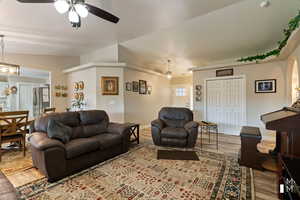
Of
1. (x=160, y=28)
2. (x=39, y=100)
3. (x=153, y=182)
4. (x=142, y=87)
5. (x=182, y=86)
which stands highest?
(x=160, y=28)

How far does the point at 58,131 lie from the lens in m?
2.49

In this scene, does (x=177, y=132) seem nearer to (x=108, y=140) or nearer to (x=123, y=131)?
(x=123, y=131)

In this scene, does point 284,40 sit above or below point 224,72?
above

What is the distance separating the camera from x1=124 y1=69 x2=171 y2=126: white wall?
17.3 ft

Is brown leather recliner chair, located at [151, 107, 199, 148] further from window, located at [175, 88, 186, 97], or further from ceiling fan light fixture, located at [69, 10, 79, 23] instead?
window, located at [175, 88, 186, 97]

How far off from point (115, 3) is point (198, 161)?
11.0 ft

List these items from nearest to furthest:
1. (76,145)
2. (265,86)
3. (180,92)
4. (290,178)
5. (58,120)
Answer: (290,178) < (76,145) < (58,120) < (265,86) < (180,92)

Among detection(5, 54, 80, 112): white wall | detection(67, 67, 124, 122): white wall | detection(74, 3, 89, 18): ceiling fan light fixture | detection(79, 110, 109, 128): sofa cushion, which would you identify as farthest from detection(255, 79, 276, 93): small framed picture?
detection(5, 54, 80, 112): white wall

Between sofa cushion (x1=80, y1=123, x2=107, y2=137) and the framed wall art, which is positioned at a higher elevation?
the framed wall art

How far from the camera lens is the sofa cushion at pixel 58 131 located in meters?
2.43

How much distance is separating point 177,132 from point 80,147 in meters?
2.14

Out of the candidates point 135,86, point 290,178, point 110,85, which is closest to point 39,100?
point 110,85

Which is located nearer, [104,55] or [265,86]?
[265,86]

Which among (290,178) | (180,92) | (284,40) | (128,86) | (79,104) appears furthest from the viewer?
(180,92)
